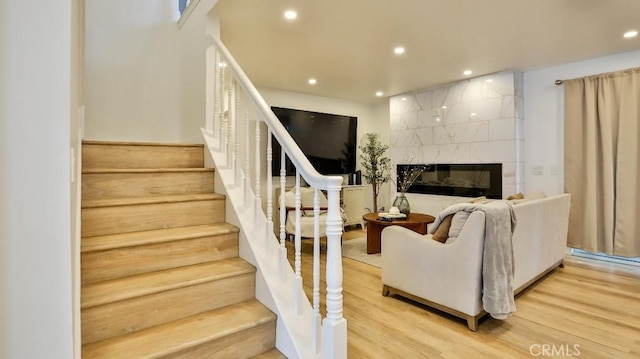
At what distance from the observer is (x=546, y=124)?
14.0 feet

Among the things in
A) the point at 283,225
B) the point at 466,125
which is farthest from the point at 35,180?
the point at 466,125

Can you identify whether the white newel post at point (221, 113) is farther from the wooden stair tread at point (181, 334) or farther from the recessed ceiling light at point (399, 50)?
the recessed ceiling light at point (399, 50)

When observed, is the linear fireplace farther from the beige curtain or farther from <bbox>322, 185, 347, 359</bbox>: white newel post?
<bbox>322, 185, 347, 359</bbox>: white newel post

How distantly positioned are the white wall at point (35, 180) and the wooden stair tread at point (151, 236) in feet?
2.97

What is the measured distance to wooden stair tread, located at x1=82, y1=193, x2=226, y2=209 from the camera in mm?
1828

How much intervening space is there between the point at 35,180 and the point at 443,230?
7.78 feet

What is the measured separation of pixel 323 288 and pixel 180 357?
1701 millimetres

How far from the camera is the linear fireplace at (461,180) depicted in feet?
14.6

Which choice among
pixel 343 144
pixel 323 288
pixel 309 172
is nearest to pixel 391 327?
pixel 323 288

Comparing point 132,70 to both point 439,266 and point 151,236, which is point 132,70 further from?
point 439,266

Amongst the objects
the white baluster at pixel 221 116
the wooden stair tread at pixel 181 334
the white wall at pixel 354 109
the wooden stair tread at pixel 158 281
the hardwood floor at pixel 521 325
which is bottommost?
the hardwood floor at pixel 521 325

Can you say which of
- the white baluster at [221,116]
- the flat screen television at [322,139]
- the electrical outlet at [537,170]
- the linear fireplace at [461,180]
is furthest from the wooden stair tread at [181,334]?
the electrical outlet at [537,170]

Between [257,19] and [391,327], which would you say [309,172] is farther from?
[257,19]

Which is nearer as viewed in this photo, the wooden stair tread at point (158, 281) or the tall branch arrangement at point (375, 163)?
the wooden stair tread at point (158, 281)
